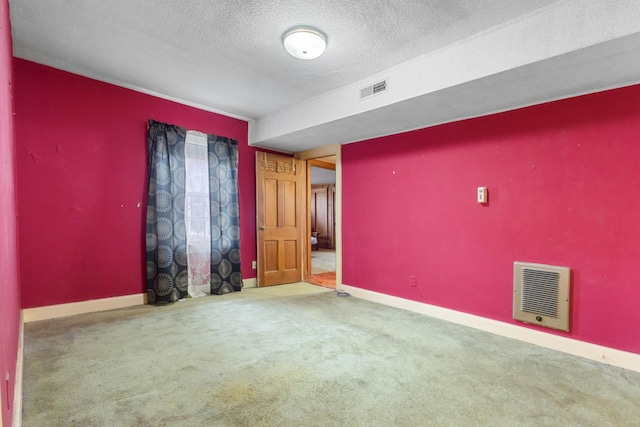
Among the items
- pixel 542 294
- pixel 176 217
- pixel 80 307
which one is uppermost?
pixel 176 217

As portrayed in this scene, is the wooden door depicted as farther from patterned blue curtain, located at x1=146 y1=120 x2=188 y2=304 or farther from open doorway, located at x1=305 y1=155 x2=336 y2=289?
open doorway, located at x1=305 y1=155 x2=336 y2=289

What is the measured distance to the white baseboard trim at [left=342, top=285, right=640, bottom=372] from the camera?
2360 mm

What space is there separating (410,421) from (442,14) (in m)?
2.59

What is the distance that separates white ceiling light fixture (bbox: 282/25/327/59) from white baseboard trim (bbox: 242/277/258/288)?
325 cm

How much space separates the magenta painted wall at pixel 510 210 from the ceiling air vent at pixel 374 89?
877 millimetres

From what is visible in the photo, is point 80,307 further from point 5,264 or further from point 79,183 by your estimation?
point 5,264

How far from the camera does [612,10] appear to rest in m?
1.85

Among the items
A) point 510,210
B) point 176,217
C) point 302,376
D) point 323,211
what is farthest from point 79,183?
point 323,211

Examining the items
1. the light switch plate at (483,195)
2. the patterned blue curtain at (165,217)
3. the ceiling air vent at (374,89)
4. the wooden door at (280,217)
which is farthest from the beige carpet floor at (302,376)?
the ceiling air vent at (374,89)

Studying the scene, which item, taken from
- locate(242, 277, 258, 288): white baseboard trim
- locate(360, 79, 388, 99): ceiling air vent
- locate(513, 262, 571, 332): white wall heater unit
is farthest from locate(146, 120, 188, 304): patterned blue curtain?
locate(513, 262, 571, 332): white wall heater unit

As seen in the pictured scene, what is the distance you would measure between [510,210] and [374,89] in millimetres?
1741

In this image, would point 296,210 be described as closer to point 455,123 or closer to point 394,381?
point 455,123

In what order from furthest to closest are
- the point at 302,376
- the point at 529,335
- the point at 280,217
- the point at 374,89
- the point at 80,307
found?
the point at 280,217 → the point at 80,307 → the point at 374,89 → the point at 529,335 → the point at 302,376

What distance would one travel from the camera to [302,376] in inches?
82.9
